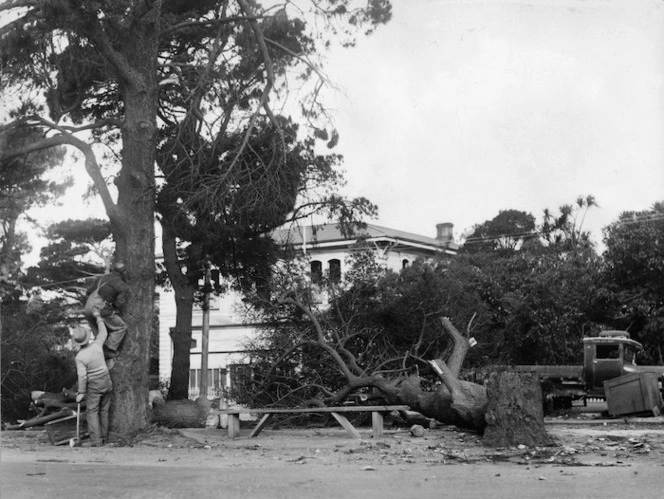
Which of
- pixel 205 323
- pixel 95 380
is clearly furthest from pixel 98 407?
pixel 205 323

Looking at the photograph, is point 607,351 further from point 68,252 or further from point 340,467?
point 68,252

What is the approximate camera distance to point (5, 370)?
64.4ft

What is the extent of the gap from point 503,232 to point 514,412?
37.0 m

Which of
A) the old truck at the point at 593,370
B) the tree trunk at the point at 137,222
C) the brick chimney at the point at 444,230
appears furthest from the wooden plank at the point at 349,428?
the brick chimney at the point at 444,230

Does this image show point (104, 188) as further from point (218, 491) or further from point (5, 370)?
point (218, 491)

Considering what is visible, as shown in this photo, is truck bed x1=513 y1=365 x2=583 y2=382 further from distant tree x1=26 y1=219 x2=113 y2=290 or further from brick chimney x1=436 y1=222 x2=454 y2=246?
brick chimney x1=436 y1=222 x2=454 y2=246

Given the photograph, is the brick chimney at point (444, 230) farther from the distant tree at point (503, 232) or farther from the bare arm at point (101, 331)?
the bare arm at point (101, 331)

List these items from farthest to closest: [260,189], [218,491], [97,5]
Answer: [260,189], [97,5], [218,491]

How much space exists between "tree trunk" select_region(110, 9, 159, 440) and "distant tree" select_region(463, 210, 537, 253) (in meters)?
29.8

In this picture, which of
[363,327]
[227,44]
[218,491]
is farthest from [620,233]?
[218,491]

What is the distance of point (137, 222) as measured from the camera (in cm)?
1481

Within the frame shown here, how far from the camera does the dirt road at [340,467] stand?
24.8ft

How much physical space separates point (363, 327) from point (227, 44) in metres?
7.03

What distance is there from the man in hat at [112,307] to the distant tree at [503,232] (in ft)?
101
